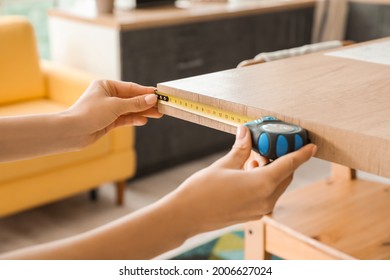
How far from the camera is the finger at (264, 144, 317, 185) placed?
2.67 ft

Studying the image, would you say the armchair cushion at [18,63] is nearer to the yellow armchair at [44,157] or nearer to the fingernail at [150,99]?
the yellow armchair at [44,157]

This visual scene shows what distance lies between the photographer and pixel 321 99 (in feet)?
3.30

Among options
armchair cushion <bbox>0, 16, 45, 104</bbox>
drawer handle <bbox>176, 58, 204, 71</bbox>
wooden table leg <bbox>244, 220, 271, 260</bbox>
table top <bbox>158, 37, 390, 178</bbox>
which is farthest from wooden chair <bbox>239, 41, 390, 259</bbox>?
armchair cushion <bbox>0, 16, 45, 104</bbox>

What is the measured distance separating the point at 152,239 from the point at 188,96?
380 millimetres

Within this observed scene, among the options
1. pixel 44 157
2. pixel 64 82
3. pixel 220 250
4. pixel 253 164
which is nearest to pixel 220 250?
pixel 220 250

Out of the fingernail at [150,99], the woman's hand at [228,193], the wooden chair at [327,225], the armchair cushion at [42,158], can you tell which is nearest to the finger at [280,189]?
the woman's hand at [228,193]

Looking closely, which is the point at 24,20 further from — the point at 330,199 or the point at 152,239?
the point at 152,239

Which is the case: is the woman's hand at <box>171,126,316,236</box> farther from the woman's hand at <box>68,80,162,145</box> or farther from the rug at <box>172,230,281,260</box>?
the rug at <box>172,230,281,260</box>

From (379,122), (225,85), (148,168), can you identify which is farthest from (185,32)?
(379,122)

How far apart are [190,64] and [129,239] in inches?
98.2

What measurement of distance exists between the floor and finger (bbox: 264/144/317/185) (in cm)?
157

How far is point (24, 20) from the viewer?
2953mm

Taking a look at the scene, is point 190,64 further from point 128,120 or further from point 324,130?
point 324,130

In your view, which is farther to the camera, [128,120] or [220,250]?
[220,250]
